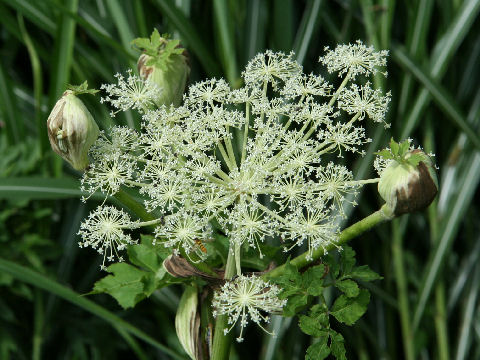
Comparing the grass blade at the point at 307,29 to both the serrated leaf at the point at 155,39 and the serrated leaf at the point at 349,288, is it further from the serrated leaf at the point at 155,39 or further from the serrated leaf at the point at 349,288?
the serrated leaf at the point at 349,288

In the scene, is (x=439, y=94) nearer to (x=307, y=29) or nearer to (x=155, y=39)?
(x=307, y=29)

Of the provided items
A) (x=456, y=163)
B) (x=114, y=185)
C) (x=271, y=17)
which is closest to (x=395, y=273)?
(x=456, y=163)

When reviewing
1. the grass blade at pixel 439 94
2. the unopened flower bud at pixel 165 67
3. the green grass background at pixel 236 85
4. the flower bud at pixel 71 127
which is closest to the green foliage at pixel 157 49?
the unopened flower bud at pixel 165 67

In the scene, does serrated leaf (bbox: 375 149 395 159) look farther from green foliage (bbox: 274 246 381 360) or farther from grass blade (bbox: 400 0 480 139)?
grass blade (bbox: 400 0 480 139)

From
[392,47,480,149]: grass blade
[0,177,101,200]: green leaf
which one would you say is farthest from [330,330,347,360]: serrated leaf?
[392,47,480,149]: grass blade

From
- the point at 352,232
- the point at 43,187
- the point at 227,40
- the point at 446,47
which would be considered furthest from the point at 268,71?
the point at 446,47
